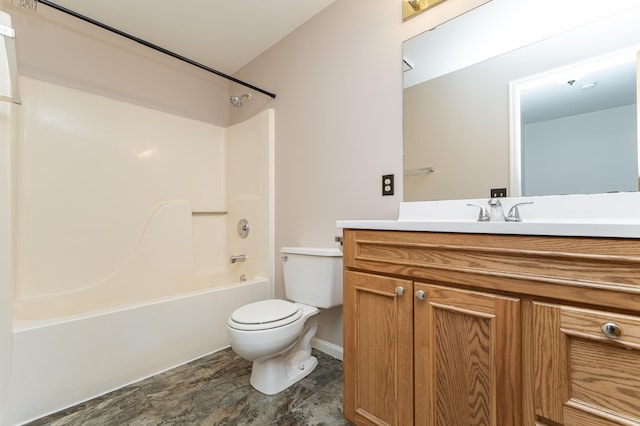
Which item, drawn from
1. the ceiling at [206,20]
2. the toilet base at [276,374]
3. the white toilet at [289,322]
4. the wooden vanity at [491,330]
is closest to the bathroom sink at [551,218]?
the wooden vanity at [491,330]

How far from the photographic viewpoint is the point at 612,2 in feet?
3.39

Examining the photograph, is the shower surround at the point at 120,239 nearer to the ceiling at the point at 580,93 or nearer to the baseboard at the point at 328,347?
the baseboard at the point at 328,347

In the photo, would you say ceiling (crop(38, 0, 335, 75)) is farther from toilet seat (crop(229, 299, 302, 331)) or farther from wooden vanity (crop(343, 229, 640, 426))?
toilet seat (crop(229, 299, 302, 331))

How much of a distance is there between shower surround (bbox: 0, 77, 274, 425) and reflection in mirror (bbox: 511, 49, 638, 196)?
1.65m

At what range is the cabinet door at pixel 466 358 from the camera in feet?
2.55

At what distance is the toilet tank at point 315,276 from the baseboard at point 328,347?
373 mm

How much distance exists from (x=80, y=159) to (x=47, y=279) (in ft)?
2.65

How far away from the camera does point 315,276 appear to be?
1.69m

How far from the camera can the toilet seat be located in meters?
1.38

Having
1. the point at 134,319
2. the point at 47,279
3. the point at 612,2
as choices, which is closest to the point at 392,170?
the point at 612,2

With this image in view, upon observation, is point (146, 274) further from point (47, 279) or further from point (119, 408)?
point (119, 408)

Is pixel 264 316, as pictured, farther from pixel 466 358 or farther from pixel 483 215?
pixel 483 215

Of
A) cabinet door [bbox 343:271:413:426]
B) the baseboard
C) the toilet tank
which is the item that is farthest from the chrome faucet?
the baseboard

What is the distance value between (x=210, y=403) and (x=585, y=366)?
1.49 meters
